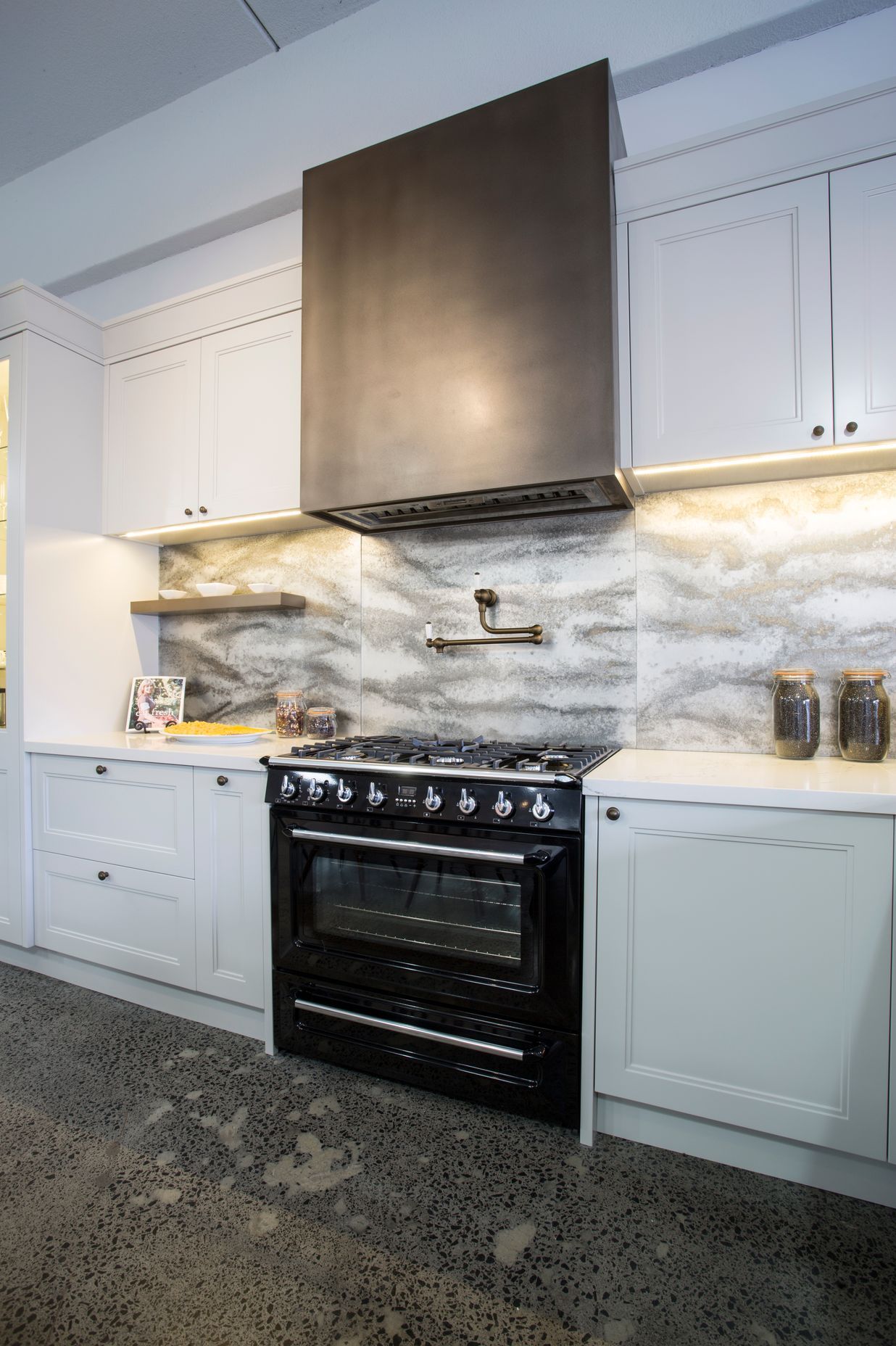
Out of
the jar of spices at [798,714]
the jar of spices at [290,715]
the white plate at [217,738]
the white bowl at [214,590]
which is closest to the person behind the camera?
the jar of spices at [798,714]

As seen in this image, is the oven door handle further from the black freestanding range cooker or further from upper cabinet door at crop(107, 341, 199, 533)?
upper cabinet door at crop(107, 341, 199, 533)

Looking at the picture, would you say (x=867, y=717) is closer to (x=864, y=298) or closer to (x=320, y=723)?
(x=864, y=298)

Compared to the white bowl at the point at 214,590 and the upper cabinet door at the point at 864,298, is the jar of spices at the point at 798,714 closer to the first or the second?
the upper cabinet door at the point at 864,298

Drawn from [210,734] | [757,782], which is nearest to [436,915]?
[757,782]

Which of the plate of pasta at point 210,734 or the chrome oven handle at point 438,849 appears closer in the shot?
the chrome oven handle at point 438,849

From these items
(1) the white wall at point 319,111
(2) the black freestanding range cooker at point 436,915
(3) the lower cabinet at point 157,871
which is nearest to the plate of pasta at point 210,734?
A: (3) the lower cabinet at point 157,871

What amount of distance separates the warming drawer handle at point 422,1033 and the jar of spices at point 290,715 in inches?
38.9

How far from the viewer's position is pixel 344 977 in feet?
6.18

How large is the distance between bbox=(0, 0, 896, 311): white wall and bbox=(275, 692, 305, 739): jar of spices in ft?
6.20

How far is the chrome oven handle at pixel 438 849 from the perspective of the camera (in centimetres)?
161

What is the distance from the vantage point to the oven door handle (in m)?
1.61

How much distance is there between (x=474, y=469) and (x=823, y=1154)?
1.85m

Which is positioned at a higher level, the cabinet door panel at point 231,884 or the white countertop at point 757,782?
the white countertop at point 757,782

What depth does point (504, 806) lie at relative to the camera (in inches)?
64.1
